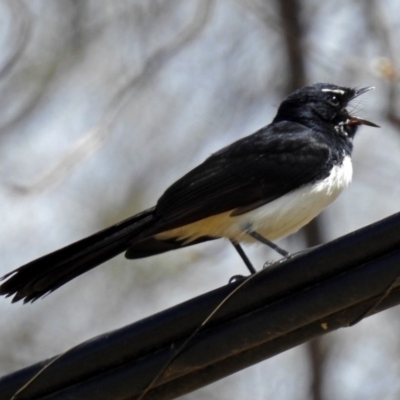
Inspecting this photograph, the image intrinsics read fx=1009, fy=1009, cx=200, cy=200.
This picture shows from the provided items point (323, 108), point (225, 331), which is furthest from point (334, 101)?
point (225, 331)

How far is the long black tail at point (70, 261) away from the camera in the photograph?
4695 mm

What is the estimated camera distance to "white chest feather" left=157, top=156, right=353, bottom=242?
18.1ft

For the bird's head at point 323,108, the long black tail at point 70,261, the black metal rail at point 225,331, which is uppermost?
the bird's head at point 323,108

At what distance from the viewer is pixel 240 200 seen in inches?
214

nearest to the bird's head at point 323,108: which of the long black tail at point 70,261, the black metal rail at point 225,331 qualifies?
the long black tail at point 70,261

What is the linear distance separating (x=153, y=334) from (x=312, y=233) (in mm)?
5167

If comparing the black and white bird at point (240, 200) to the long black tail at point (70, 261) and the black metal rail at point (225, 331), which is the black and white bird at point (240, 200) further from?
the black metal rail at point (225, 331)

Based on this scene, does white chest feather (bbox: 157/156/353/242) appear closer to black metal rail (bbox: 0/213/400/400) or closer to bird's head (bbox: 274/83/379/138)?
bird's head (bbox: 274/83/379/138)

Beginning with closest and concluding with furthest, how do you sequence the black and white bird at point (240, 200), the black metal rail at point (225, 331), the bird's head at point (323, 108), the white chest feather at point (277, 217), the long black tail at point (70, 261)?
the black metal rail at point (225, 331) → the long black tail at point (70, 261) → the black and white bird at point (240, 200) → the white chest feather at point (277, 217) → the bird's head at point (323, 108)

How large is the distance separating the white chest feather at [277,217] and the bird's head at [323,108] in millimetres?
606

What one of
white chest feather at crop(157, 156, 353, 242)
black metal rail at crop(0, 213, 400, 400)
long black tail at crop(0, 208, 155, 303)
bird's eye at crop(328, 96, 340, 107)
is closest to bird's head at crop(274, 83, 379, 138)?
bird's eye at crop(328, 96, 340, 107)

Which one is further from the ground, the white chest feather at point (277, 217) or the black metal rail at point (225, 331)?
the white chest feather at point (277, 217)

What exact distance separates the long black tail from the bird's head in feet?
4.79

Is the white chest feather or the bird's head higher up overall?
the bird's head
